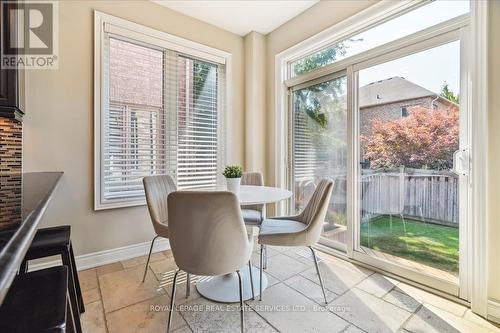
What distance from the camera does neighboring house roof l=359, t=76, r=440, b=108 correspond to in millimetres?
2129

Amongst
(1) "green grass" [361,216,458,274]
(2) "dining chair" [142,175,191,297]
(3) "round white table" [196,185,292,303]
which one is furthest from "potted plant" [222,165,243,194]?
(1) "green grass" [361,216,458,274]

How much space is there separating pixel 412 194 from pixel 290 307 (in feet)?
4.77

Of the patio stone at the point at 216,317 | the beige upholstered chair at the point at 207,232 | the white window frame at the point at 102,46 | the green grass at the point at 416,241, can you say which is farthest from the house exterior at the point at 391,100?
the white window frame at the point at 102,46

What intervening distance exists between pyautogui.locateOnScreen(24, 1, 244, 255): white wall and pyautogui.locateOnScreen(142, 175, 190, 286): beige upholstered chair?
640 millimetres

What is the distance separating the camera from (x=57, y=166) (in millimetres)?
2277

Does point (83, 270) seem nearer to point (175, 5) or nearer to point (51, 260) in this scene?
point (51, 260)

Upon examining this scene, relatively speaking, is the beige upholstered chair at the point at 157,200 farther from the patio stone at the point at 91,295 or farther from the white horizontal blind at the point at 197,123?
the white horizontal blind at the point at 197,123

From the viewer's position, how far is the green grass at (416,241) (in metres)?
1.99

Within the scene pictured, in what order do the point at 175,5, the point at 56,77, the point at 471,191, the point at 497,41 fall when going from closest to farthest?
the point at 497,41
the point at 471,191
the point at 56,77
the point at 175,5

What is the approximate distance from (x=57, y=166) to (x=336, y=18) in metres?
3.18

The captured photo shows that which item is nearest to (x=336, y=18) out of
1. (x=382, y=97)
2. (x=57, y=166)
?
(x=382, y=97)

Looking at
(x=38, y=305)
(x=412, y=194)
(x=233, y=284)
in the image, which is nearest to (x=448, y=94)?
(x=412, y=194)

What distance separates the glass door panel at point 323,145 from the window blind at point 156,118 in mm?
1088

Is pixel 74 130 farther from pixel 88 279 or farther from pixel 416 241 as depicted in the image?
pixel 416 241
